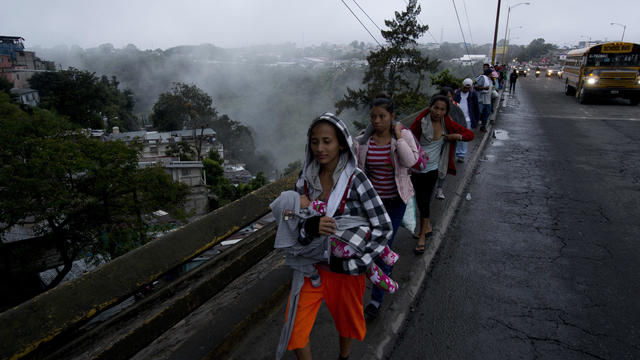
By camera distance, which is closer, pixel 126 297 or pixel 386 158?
pixel 126 297

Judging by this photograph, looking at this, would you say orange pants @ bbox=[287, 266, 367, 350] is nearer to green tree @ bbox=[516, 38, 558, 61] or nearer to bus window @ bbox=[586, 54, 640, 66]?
bus window @ bbox=[586, 54, 640, 66]

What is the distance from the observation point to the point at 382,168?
3.17m

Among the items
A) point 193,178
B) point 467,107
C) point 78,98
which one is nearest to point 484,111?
point 467,107

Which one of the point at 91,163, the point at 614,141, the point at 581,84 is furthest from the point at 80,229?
the point at 581,84

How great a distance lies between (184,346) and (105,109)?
6552 cm

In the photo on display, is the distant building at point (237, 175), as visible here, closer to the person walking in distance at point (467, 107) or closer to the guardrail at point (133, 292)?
the person walking in distance at point (467, 107)

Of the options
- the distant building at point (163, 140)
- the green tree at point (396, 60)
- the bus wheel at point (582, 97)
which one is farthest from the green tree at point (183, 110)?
the bus wheel at point (582, 97)

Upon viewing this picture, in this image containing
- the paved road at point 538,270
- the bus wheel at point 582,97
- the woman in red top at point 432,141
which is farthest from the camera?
the bus wheel at point 582,97

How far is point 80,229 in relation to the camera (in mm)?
20344

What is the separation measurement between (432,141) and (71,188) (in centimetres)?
2266

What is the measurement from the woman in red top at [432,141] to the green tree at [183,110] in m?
62.7

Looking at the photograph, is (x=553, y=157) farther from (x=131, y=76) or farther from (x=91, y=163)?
(x=131, y=76)

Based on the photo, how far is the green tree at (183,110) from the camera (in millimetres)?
64500

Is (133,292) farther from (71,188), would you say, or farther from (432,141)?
(71,188)
